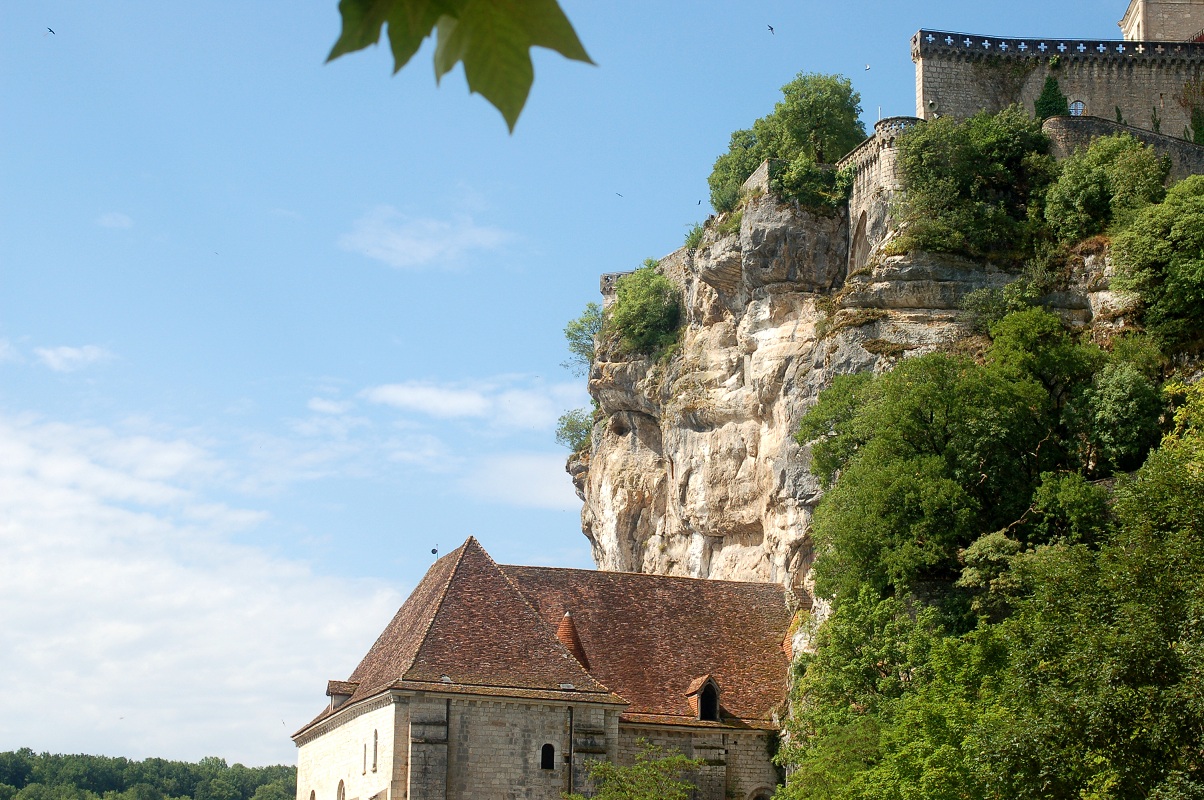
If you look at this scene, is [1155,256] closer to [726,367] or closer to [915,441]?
[915,441]

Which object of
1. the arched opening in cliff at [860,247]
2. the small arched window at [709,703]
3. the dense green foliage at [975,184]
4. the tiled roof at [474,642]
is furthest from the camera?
the arched opening in cliff at [860,247]

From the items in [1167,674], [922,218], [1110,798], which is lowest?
[1110,798]

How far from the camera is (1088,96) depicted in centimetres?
4600

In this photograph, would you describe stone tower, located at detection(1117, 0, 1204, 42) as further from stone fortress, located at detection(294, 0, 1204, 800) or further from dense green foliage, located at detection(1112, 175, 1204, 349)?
dense green foliage, located at detection(1112, 175, 1204, 349)

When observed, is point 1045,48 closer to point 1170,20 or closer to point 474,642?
point 1170,20

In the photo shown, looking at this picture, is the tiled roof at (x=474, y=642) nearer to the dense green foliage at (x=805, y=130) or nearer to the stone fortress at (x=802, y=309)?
the stone fortress at (x=802, y=309)

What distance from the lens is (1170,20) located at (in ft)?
167

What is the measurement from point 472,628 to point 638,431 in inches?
763

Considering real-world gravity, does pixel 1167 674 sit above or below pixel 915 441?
below

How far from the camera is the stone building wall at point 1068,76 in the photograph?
4541cm

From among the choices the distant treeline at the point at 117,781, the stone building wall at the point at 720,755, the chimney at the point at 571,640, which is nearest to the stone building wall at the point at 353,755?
the chimney at the point at 571,640

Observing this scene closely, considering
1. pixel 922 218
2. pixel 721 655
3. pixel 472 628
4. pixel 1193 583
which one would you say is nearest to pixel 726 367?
pixel 922 218

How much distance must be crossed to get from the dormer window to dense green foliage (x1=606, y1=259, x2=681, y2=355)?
16977mm

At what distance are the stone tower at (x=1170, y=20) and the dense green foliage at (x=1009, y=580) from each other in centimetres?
1800
